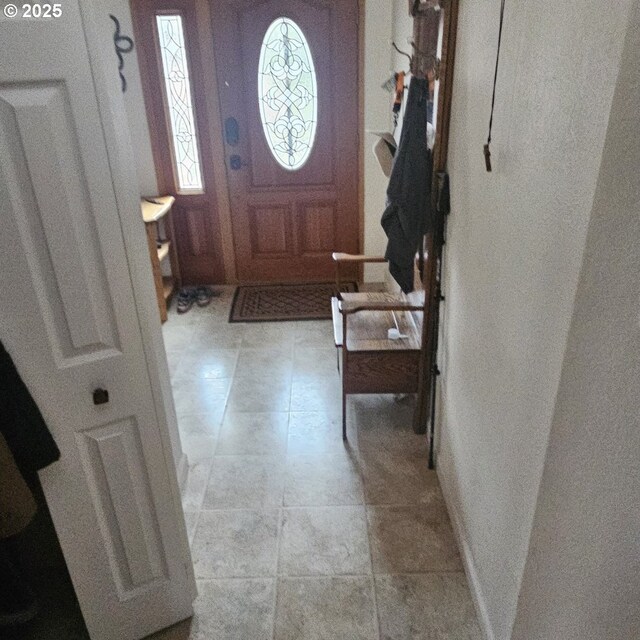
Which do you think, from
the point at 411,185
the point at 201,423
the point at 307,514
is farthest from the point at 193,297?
the point at 411,185

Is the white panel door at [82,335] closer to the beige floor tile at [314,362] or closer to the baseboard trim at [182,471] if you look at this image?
the baseboard trim at [182,471]

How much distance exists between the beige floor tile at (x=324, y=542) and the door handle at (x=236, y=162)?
8.66 feet

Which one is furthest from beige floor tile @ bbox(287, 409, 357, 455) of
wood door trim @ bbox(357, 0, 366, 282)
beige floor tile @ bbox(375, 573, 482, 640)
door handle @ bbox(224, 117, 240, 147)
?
door handle @ bbox(224, 117, 240, 147)

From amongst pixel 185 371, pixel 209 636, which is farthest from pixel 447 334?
pixel 185 371

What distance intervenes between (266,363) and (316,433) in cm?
77

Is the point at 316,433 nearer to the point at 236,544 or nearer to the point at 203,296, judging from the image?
the point at 236,544

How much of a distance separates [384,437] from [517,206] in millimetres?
1578

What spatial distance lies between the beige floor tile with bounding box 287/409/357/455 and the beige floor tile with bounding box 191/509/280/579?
16.7 inches

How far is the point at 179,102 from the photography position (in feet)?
12.9

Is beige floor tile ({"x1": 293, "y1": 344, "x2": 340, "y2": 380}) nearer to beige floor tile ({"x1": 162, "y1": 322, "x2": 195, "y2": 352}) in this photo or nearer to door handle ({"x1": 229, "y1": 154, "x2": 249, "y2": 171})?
beige floor tile ({"x1": 162, "y1": 322, "x2": 195, "y2": 352})

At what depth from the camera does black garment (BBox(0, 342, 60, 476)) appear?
1.28 m

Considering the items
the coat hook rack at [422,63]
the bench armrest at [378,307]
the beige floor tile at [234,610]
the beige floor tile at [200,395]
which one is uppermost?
the coat hook rack at [422,63]

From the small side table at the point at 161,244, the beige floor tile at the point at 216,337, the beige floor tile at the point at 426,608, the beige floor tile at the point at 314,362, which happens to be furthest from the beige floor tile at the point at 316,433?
the small side table at the point at 161,244

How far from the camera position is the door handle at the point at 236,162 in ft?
13.1
